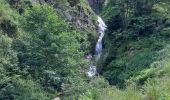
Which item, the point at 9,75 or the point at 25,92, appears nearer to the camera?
the point at 25,92

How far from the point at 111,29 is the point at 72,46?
15.7 m

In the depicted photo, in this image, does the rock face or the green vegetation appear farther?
the rock face

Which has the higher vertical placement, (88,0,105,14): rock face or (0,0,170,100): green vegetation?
(0,0,170,100): green vegetation

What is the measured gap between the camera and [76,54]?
60.6 ft

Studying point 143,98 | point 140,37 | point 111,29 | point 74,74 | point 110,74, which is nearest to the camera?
point 143,98

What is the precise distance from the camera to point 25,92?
15.5 m

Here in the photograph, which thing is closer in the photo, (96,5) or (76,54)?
(76,54)

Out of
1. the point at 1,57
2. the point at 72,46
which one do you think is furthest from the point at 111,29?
the point at 1,57

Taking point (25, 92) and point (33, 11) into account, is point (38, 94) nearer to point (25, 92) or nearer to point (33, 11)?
point (25, 92)

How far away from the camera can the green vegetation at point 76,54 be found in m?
13.4

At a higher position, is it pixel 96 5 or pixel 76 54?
pixel 76 54

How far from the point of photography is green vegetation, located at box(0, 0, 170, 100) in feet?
43.9

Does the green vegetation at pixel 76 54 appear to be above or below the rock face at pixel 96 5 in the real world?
above

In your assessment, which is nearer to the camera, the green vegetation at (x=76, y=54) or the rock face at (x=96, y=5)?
the green vegetation at (x=76, y=54)
